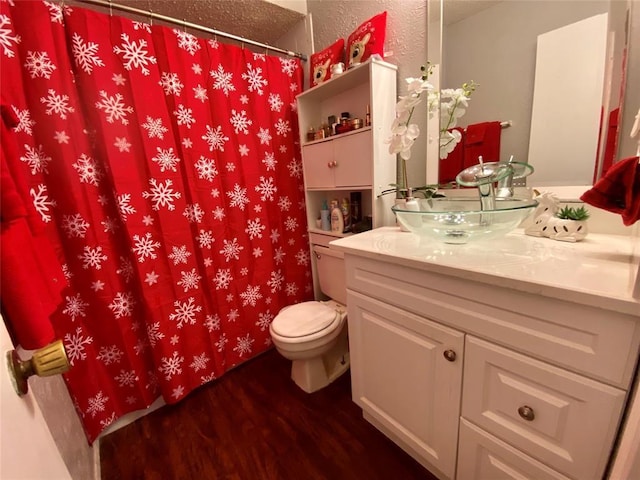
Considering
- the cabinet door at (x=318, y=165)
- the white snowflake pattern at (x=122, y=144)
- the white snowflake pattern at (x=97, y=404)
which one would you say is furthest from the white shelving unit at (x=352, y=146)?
the white snowflake pattern at (x=97, y=404)

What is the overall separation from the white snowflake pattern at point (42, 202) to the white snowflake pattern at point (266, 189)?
0.89m

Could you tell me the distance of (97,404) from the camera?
4.03 feet

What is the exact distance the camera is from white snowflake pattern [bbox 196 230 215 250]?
55.6 inches

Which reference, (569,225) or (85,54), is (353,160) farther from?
(85,54)

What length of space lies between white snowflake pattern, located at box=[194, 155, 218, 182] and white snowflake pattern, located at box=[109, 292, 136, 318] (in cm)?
67

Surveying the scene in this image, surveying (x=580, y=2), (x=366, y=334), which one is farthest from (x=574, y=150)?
(x=366, y=334)

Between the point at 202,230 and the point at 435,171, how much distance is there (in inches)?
47.3

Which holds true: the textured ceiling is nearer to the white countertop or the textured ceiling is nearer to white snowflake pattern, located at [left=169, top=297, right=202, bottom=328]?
the white countertop

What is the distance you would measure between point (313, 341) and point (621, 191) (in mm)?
1164

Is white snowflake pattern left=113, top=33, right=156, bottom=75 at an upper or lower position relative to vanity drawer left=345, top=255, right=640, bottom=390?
upper

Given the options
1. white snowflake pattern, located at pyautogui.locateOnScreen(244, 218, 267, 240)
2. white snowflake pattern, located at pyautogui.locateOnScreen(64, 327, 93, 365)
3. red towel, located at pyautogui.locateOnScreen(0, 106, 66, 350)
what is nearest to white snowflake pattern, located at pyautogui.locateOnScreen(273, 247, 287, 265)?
white snowflake pattern, located at pyautogui.locateOnScreen(244, 218, 267, 240)

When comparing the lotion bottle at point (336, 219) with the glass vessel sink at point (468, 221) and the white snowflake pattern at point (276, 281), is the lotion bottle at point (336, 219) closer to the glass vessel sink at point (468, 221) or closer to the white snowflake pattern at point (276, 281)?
the white snowflake pattern at point (276, 281)

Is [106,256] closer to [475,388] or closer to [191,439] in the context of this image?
[191,439]

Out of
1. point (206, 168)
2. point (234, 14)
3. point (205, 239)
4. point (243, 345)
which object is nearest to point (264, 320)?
point (243, 345)
